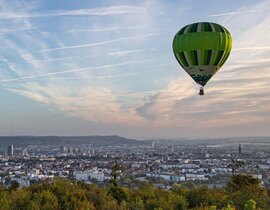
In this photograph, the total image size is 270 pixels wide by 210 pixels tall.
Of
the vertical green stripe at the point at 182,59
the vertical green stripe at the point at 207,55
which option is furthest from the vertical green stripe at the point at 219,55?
the vertical green stripe at the point at 182,59

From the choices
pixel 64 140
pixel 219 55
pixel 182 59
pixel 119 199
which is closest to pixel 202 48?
pixel 219 55

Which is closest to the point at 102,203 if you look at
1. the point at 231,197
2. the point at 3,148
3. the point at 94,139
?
the point at 231,197

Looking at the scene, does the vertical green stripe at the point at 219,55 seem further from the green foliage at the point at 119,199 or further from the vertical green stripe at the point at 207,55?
the green foliage at the point at 119,199

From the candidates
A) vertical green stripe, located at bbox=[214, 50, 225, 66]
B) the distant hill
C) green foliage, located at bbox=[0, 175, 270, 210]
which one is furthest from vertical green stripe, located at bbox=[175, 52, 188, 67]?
the distant hill

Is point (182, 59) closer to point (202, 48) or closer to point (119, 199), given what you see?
point (202, 48)

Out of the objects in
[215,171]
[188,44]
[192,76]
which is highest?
[188,44]

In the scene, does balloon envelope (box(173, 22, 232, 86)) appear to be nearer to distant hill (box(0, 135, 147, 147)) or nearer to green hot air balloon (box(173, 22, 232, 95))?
green hot air balloon (box(173, 22, 232, 95))

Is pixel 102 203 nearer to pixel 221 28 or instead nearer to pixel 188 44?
pixel 188 44

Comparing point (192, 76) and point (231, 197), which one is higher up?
point (192, 76)
